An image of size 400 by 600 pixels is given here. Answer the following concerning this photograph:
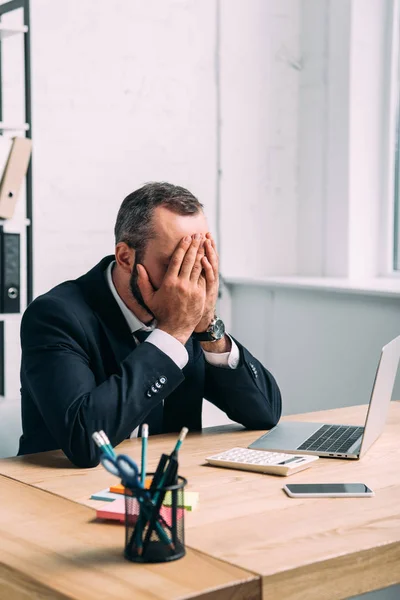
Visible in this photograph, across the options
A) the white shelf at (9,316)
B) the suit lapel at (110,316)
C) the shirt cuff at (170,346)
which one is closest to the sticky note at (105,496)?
the shirt cuff at (170,346)

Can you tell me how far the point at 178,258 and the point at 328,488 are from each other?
62 cm

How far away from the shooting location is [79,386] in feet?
5.24

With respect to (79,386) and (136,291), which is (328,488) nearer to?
(79,386)

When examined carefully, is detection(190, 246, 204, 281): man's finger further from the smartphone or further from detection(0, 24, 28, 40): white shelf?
detection(0, 24, 28, 40): white shelf

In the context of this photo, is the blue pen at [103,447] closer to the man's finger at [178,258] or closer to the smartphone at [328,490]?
the smartphone at [328,490]

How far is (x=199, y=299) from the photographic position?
177 centimetres

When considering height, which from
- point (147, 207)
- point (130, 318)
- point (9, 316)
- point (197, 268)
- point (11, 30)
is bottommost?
point (9, 316)

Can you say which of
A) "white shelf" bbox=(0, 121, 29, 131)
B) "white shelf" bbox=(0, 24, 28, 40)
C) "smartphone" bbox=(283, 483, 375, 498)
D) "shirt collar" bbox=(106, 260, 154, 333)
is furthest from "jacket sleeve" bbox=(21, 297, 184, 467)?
"white shelf" bbox=(0, 24, 28, 40)

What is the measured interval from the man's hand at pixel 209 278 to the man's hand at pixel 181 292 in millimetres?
12

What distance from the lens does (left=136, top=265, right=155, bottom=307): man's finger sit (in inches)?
71.2

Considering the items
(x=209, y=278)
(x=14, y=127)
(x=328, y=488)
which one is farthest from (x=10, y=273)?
(x=328, y=488)

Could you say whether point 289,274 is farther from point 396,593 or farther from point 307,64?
point 396,593

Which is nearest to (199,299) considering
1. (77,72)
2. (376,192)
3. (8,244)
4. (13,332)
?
(8,244)

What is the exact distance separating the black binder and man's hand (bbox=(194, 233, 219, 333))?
98 cm
